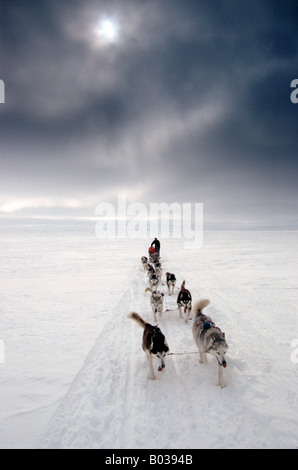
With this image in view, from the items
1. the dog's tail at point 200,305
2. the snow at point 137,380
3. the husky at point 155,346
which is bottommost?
the snow at point 137,380

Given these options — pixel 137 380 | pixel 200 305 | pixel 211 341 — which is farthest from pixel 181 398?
pixel 200 305

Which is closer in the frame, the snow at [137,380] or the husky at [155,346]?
the snow at [137,380]

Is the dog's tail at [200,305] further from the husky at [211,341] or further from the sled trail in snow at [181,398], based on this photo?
the sled trail in snow at [181,398]

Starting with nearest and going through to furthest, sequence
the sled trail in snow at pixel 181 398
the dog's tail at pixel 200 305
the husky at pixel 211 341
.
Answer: the sled trail in snow at pixel 181 398
the husky at pixel 211 341
the dog's tail at pixel 200 305

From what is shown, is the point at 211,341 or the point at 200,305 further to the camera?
the point at 200,305

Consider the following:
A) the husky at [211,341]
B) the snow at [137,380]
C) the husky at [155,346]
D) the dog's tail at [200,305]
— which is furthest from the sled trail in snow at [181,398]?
the dog's tail at [200,305]

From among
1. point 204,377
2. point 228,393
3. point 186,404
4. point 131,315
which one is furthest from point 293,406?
point 131,315

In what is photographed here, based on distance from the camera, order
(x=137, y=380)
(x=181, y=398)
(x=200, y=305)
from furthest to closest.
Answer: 1. (x=200, y=305)
2. (x=137, y=380)
3. (x=181, y=398)

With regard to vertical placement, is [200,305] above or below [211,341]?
above

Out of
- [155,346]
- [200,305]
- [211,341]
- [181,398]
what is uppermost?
[200,305]

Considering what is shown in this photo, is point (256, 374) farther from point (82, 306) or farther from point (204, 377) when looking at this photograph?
point (82, 306)

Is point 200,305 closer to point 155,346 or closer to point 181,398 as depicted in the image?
point 155,346

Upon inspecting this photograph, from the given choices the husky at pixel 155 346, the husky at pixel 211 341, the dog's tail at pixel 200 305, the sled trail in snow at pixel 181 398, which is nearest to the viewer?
the sled trail in snow at pixel 181 398

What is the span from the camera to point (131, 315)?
4.86m
